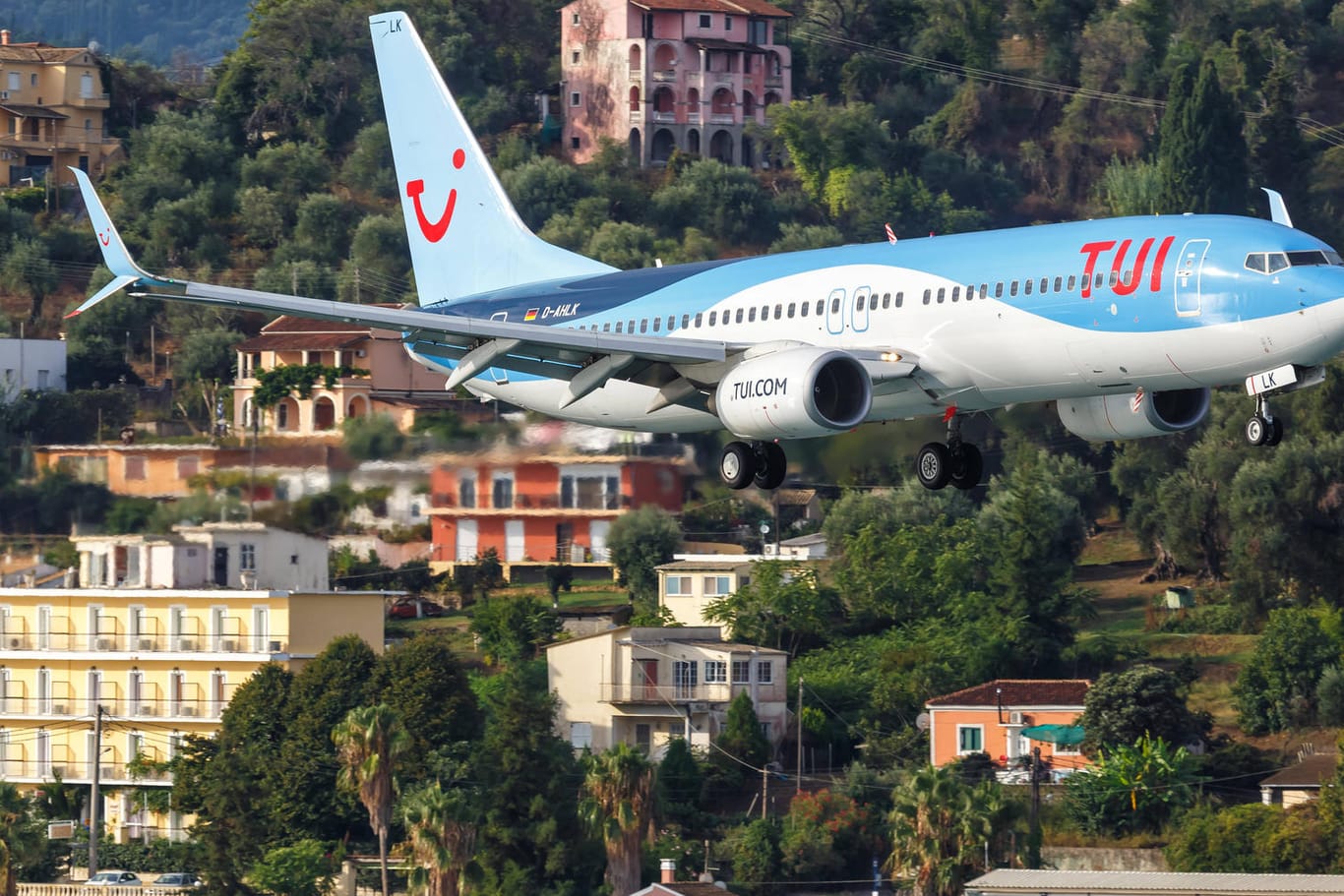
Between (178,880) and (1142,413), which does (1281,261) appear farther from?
(178,880)

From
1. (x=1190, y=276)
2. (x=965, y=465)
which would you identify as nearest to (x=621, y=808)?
(x=965, y=465)

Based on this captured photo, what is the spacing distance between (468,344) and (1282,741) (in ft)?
207

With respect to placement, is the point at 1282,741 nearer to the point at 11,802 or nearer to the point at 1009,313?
the point at 11,802

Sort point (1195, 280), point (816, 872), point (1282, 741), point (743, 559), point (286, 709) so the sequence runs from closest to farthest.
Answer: point (1195, 280)
point (816, 872)
point (286, 709)
point (1282, 741)
point (743, 559)

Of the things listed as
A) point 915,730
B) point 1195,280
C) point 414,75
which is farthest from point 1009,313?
point 915,730

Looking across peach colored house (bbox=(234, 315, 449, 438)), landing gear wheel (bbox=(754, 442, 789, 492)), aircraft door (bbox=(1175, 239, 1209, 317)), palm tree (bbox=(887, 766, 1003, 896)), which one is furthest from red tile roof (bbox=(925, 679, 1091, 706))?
aircraft door (bbox=(1175, 239, 1209, 317))

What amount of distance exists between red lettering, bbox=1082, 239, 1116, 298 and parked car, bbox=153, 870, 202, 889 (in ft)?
188

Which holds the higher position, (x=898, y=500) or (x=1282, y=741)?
(x=898, y=500)

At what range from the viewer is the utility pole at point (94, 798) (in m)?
94.7

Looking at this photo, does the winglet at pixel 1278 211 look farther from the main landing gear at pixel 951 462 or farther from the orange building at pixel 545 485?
the orange building at pixel 545 485

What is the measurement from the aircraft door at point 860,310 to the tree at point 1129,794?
50.0 m

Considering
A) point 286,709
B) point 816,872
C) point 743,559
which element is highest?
point 743,559

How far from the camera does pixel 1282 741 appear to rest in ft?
353

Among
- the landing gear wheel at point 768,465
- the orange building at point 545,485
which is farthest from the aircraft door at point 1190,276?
the orange building at point 545,485
